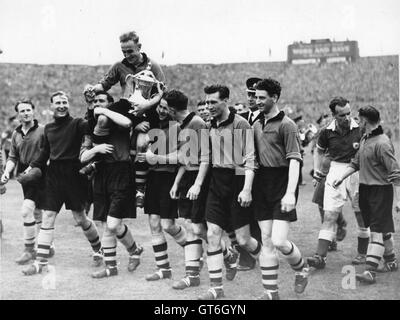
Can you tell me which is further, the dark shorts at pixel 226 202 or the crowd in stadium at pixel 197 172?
the dark shorts at pixel 226 202

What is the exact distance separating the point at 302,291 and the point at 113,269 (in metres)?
2.15

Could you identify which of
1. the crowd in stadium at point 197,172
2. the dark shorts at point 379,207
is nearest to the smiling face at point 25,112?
the crowd in stadium at point 197,172

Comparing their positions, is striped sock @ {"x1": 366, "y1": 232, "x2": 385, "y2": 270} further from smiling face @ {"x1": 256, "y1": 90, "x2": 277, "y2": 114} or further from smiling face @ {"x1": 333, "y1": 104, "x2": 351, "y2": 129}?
smiling face @ {"x1": 256, "y1": 90, "x2": 277, "y2": 114}

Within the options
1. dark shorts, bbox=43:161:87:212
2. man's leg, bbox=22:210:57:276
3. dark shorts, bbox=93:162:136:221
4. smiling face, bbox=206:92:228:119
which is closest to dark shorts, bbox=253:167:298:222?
smiling face, bbox=206:92:228:119

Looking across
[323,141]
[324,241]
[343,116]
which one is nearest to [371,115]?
[343,116]

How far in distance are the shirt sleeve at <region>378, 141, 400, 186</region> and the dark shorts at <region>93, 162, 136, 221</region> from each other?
2.77 meters

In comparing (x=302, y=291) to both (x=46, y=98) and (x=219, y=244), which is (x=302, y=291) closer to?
(x=219, y=244)

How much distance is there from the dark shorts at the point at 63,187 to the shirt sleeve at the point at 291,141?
9.01 feet

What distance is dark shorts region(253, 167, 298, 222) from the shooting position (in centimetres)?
542

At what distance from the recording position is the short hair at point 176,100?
614 cm

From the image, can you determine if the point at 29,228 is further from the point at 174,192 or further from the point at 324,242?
the point at 324,242

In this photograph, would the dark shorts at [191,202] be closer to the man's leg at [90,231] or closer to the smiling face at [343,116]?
the man's leg at [90,231]

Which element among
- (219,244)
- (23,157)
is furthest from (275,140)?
(23,157)

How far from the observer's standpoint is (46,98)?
121 ft
